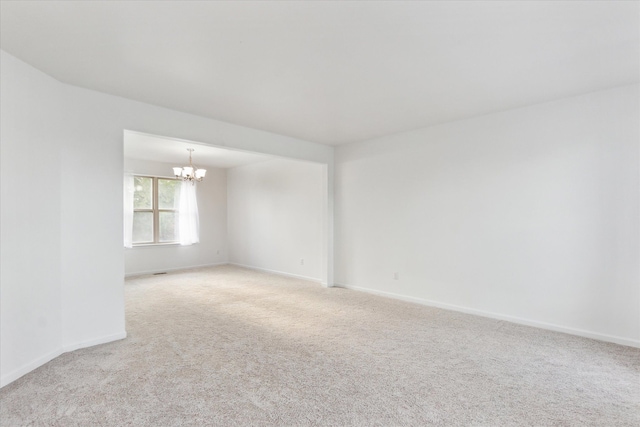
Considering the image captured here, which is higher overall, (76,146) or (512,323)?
(76,146)

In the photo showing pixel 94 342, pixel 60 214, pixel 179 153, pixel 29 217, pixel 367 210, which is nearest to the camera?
pixel 29 217

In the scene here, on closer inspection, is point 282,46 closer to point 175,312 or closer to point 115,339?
point 115,339

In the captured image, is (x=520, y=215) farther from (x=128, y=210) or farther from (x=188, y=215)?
(x=128, y=210)

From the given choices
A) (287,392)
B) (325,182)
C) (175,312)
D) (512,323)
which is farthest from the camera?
(325,182)

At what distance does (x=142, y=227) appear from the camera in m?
7.06

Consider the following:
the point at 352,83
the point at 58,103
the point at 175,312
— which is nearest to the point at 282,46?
the point at 352,83

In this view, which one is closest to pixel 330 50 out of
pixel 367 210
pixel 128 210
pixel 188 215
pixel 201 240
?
pixel 367 210

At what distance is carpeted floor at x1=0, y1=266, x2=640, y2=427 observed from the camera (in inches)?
80.3

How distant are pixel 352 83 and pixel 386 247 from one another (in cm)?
275

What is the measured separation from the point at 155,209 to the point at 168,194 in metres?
0.46

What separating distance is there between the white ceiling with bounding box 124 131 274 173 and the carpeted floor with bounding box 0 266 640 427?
276 centimetres

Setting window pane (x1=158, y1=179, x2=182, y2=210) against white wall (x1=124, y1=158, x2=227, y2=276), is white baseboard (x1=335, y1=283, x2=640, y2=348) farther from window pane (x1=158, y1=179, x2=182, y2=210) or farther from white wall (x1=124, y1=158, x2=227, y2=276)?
window pane (x1=158, y1=179, x2=182, y2=210)

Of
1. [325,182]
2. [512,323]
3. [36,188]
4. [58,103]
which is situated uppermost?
[58,103]

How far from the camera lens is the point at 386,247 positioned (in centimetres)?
500
